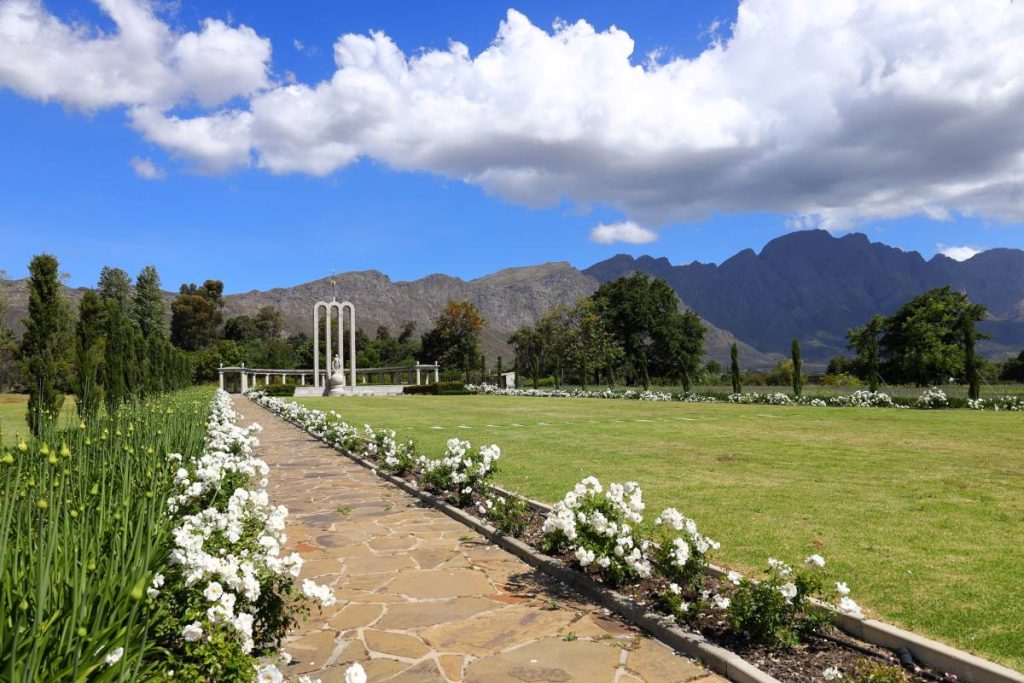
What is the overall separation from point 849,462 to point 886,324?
41.4m

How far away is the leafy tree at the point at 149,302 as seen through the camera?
60594 millimetres

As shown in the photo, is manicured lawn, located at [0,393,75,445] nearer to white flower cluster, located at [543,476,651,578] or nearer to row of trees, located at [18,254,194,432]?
row of trees, located at [18,254,194,432]

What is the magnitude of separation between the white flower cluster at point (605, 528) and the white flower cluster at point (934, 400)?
2208 centimetres

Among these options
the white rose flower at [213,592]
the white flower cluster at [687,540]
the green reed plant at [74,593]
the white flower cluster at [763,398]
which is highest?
the green reed plant at [74,593]

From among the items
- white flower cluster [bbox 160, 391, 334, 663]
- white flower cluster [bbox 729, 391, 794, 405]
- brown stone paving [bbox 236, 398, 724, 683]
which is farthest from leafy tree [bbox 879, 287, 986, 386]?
white flower cluster [bbox 160, 391, 334, 663]

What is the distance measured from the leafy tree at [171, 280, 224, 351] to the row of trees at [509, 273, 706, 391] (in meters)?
50.8

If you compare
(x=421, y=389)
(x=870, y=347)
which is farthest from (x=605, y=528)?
(x=421, y=389)

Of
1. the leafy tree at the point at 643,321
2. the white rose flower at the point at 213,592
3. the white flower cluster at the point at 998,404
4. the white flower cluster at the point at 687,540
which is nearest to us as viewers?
the white rose flower at the point at 213,592

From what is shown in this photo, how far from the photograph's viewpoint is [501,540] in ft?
18.0

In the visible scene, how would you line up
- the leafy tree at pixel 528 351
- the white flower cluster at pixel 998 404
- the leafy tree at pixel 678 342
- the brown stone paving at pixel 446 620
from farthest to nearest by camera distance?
the leafy tree at pixel 528 351 → the leafy tree at pixel 678 342 → the white flower cluster at pixel 998 404 → the brown stone paving at pixel 446 620

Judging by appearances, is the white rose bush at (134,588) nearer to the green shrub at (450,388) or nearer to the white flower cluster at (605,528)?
the white flower cluster at (605,528)

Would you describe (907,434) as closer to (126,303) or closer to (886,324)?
(886,324)

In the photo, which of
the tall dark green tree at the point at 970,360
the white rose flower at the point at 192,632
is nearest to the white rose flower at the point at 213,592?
the white rose flower at the point at 192,632

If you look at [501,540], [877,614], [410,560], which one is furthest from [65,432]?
[877,614]
